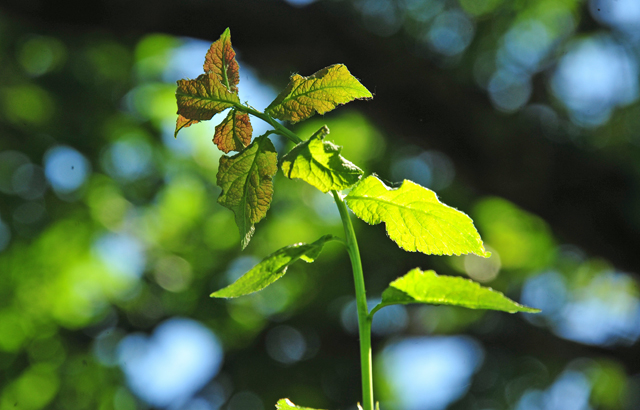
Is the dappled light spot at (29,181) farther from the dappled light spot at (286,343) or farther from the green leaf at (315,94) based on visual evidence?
the green leaf at (315,94)

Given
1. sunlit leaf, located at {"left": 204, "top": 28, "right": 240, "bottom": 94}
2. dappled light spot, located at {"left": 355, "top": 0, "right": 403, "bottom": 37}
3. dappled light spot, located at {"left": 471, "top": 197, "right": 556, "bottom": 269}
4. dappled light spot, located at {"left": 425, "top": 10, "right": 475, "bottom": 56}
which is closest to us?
sunlit leaf, located at {"left": 204, "top": 28, "right": 240, "bottom": 94}

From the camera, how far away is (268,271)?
0.32 metres

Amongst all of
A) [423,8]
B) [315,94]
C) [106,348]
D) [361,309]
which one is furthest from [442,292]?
[106,348]

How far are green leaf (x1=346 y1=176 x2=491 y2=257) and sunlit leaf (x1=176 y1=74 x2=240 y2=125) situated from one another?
0.36ft

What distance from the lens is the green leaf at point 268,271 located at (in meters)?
0.31

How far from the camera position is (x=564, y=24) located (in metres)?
3.41

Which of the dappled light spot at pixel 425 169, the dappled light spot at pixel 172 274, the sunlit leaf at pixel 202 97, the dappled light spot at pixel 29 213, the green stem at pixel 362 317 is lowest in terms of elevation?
the dappled light spot at pixel 172 274

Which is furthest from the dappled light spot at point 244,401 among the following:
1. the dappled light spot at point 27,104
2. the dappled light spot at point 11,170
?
the dappled light spot at point 27,104

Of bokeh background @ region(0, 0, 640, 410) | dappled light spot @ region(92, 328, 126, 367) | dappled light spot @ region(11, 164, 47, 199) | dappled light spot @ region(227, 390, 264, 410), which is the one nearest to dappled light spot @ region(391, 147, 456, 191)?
bokeh background @ region(0, 0, 640, 410)

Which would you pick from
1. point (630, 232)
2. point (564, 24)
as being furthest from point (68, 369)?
point (564, 24)

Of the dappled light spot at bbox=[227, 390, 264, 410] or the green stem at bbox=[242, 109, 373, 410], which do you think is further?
the dappled light spot at bbox=[227, 390, 264, 410]

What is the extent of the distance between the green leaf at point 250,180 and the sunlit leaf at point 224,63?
2.4 inches

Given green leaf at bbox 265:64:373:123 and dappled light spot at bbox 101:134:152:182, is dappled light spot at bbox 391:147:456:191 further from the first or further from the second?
green leaf at bbox 265:64:373:123

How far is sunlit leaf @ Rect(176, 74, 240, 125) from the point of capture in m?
0.35
